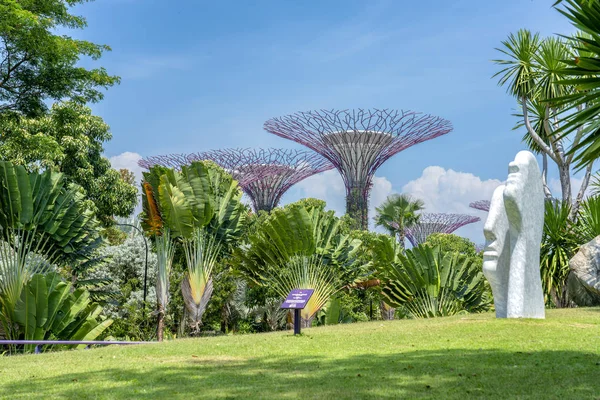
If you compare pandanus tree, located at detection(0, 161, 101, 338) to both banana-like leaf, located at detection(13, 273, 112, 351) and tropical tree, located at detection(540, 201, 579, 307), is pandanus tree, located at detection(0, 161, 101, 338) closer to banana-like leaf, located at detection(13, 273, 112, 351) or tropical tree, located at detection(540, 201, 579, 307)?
banana-like leaf, located at detection(13, 273, 112, 351)

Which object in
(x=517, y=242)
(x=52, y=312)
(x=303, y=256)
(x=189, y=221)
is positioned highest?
(x=189, y=221)

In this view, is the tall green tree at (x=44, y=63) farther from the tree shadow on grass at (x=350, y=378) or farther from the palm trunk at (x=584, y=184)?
the palm trunk at (x=584, y=184)

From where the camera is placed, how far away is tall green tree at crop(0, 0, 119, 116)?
706 inches

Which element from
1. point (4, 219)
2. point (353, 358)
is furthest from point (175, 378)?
point (4, 219)

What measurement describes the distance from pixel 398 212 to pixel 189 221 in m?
29.9

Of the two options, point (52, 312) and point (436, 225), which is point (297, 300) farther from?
point (436, 225)

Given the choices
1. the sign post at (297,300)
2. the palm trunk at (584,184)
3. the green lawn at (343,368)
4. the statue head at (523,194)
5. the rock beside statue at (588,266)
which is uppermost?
the palm trunk at (584,184)

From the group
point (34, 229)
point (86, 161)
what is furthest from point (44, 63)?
point (86, 161)

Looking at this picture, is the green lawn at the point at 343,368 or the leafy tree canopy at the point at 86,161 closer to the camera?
the green lawn at the point at 343,368

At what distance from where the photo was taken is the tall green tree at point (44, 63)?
706 inches

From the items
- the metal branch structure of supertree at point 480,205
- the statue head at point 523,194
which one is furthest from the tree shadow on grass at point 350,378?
the metal branch structure of supertree at point 480,205

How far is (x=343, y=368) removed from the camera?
788 cm

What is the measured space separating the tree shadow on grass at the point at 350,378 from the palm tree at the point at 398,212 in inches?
1500

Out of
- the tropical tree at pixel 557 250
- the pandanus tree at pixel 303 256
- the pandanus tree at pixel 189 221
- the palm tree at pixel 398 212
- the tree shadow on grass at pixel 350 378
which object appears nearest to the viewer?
the tree shadow on grass at pixel 350 378
